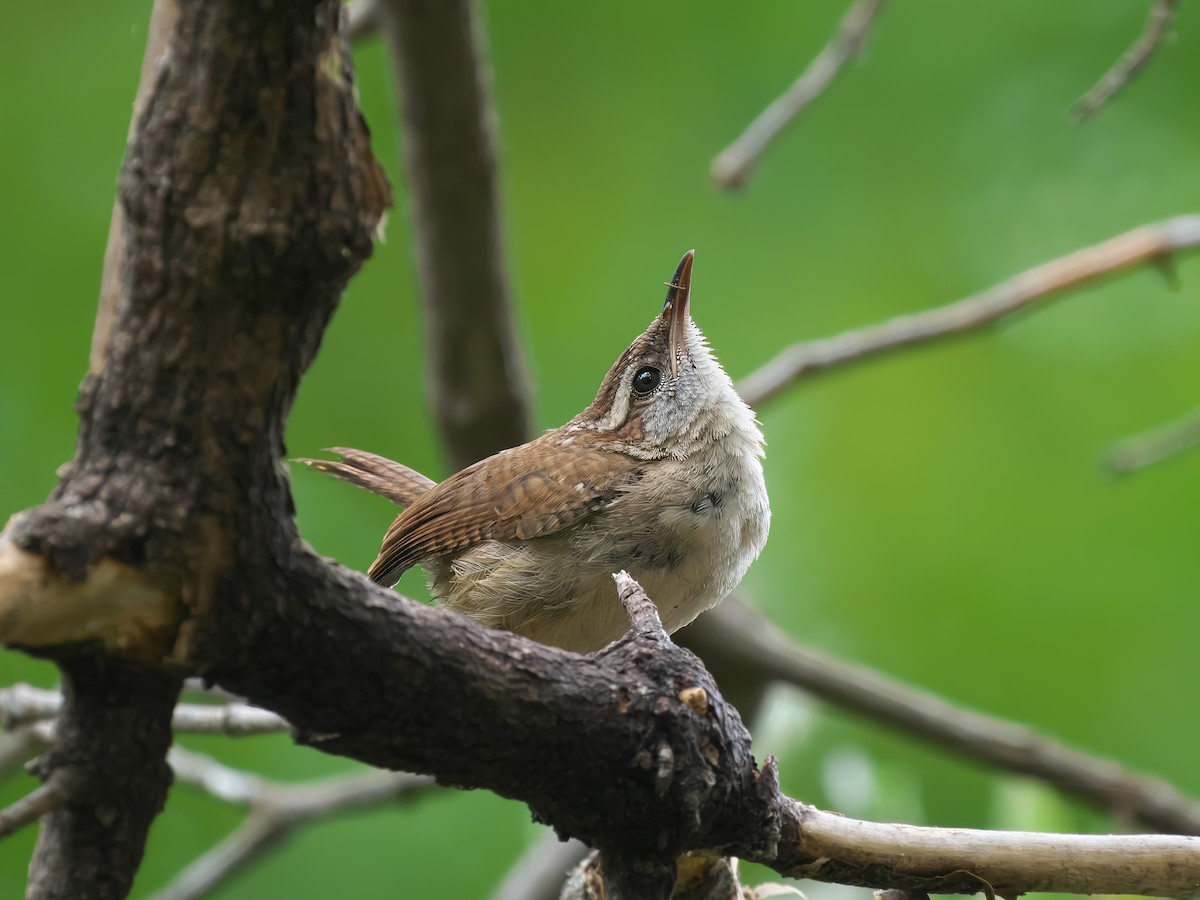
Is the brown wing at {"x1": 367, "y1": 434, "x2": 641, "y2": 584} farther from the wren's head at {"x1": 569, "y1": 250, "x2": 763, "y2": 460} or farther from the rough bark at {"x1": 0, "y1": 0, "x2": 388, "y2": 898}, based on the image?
the rough bark at {"x1": 0, "y1": 0, "x2": 388, "y2": 898}

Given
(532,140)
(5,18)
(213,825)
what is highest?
(5,18)

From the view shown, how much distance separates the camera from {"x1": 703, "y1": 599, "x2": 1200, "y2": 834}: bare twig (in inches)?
185

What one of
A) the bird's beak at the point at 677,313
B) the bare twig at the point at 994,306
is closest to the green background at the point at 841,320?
the bare twig at the point at 994,306

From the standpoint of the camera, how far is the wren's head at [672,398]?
330 cm

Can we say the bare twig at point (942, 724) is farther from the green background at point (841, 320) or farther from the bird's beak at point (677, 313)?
the bird's beak at point (677, 313)

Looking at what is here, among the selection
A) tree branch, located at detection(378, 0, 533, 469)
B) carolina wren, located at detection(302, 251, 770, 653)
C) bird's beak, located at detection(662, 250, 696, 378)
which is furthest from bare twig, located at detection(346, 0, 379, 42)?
carolina wren, located at detection(302, 251, 770, 653)

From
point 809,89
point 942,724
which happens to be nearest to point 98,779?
point 809,89

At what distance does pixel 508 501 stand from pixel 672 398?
0.57 meters

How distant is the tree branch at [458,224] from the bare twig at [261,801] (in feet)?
4.25

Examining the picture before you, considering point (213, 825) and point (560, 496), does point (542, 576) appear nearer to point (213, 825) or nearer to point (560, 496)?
point (560, 496)

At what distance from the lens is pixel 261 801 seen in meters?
4.77

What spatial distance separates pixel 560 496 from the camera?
308 centimetres

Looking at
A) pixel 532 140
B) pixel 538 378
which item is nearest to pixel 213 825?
pixel 538 378

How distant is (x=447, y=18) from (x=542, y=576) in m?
1.94
